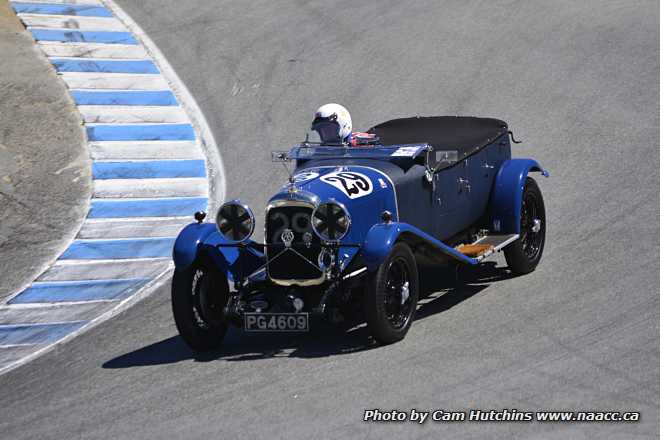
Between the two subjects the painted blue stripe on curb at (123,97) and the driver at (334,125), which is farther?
the painted blue stripe on curb at (123,97)

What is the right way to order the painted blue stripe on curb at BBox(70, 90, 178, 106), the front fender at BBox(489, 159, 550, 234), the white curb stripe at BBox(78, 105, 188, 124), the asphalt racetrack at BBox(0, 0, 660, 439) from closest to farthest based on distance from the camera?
1. the asphalt racetrack at BBox(0, 0, 660, 439)
2. the front fender at BBox(489, 159, 550, 234)
3. the white curb stripe at BBox(78, 105, 188, 124)
4. the painted blue stripe on curb at BBox(70, 90, 178, 106)

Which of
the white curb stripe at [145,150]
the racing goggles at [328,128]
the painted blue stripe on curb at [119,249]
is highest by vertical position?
the racing goggles at [328,128]

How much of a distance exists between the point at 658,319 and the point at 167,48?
11643 millimetres

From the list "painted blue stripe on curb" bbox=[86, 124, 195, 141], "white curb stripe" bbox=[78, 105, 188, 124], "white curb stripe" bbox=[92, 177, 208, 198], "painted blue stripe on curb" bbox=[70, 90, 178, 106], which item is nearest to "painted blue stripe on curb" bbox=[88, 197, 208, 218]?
"white curb stripe" bbox=[92, 177, 208, 198]

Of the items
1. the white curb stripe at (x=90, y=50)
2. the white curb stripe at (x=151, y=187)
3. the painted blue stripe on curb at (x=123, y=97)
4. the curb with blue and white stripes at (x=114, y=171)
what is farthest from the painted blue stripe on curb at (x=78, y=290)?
the white curb stripe at (x=90, y=50)

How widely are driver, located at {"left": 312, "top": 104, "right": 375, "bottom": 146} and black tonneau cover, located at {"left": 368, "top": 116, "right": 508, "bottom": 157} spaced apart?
1.75ft

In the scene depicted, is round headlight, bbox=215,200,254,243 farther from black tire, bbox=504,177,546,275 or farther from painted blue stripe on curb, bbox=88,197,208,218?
painted blue stripe on curb, bbox=88,197,208,218

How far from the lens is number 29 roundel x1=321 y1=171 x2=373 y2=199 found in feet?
26.8

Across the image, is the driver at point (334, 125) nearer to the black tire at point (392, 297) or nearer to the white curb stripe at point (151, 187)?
the black tire at point (392, 297)

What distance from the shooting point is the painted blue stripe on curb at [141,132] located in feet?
46.9

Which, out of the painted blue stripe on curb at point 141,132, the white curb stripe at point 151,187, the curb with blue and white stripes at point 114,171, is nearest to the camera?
the curb with blue and white stripes at point 114,171

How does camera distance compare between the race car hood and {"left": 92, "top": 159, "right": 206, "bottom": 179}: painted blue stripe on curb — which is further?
{"left": 92, "top": 159, "right": 206, "bottom": 179}: painted blue stripe on curb

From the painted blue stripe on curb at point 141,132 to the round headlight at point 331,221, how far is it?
692 centimetres

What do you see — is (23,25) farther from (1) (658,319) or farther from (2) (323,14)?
(1) (658,319)
